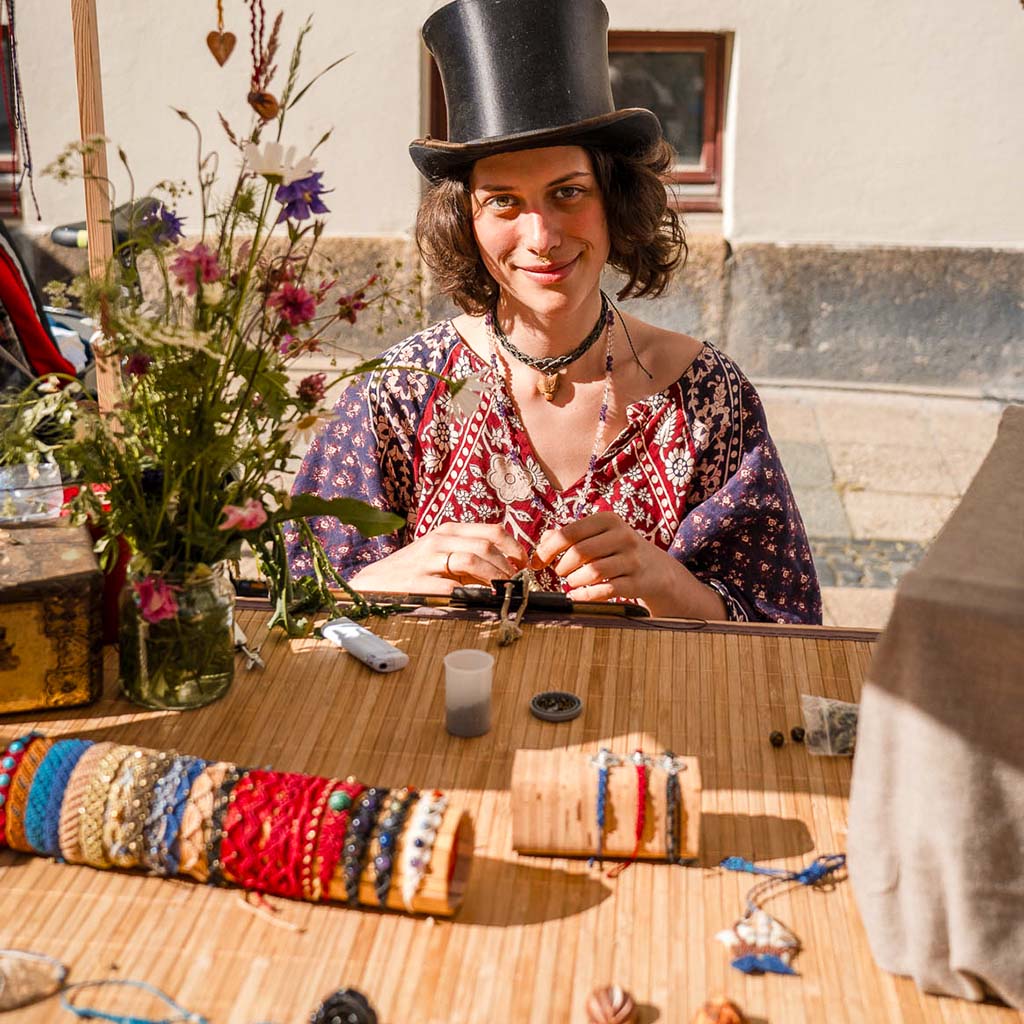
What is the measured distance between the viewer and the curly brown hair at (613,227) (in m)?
2.17

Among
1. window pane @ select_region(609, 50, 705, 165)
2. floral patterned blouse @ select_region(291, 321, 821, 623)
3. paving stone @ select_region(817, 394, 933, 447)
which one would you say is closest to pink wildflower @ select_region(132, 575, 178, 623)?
floral patterned blouse @ select_region(291, 321, 821, 623)

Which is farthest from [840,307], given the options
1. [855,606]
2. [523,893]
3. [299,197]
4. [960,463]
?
[523,893]

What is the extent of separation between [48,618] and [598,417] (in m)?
1.14

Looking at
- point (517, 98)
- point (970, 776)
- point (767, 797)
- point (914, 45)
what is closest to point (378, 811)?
point (767, 797)

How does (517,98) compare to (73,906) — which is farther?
(517,98)

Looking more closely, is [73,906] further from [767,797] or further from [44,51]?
[44,51]

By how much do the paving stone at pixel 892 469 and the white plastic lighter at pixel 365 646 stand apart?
3307mm

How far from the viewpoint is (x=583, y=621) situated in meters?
1.72

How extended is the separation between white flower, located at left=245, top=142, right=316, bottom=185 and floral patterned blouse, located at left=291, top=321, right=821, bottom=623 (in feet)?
2.96

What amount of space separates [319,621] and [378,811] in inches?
22.9

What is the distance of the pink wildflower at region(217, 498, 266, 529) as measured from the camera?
1.29m

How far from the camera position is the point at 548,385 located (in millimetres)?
2244

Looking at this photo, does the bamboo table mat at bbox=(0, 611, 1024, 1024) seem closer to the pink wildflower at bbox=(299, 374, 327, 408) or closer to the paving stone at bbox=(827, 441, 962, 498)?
the pink wildflower at bbox=(299, 374, 327, 408)

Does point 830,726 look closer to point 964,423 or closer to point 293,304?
point 293,304
